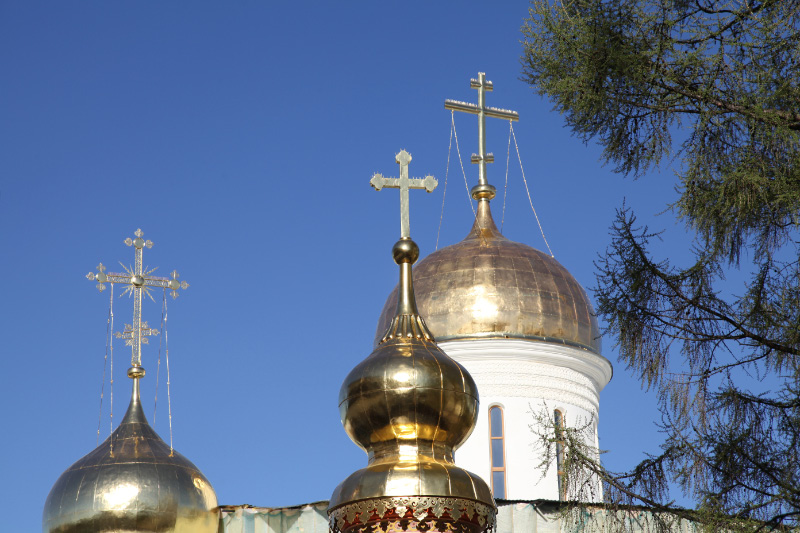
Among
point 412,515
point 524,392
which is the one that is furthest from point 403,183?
point 524,392

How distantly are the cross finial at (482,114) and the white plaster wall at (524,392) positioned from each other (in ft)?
9.88

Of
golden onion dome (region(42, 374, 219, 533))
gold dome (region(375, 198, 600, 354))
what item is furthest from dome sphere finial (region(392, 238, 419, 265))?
gold dome (region(375, 198, 600, 354))

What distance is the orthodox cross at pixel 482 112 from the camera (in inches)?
890

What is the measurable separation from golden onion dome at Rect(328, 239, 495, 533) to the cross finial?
32.3ft

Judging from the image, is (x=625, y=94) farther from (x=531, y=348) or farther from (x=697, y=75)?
(x=531, y=348)

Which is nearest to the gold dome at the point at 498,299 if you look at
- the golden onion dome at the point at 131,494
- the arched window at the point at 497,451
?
the arched window at the point at 497,451

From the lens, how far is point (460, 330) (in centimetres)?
2059

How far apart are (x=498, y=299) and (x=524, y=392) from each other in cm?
159

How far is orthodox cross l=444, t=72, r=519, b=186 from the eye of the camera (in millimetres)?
22609

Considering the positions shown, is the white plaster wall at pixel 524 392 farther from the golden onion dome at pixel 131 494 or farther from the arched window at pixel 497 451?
the golden onion dome at pixel 131 494

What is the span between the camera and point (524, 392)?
2119 cm

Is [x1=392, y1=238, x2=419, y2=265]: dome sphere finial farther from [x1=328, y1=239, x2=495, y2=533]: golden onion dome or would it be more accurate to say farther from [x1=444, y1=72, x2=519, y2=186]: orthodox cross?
[x1=444, y1=72, x2=519, y2=186]: orthodox cross

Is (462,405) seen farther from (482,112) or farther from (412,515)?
(482,112)

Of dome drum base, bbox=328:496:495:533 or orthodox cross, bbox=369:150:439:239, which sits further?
orthodox cross, bbox=369:150:439:239
